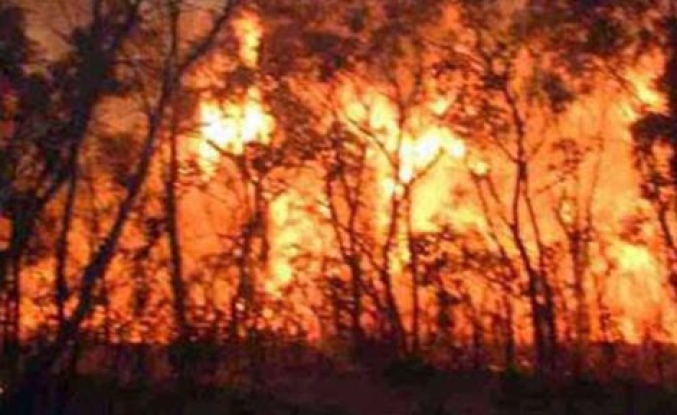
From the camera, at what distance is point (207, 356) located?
83.9 feet

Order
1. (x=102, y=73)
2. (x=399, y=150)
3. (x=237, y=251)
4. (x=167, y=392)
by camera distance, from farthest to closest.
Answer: (x=399, y=150), (x=237, y=251), (x=167, y=392), (x=102, y=73)

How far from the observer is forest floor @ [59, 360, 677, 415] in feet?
79.0

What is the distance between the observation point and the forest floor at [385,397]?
79.0 feet

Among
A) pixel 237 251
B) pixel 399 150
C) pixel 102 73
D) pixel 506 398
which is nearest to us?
pixel 102 73

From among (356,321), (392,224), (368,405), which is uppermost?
(392,224)

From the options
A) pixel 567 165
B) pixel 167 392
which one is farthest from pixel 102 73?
pixel 567 165

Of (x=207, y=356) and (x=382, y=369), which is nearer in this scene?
(x=207, y=356)

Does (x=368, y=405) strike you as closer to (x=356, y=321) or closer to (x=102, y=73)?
(x=356, y=321)

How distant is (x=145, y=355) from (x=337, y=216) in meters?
6.37

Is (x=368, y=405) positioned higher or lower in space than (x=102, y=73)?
lower

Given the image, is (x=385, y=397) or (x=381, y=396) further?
(x=381, y=396)

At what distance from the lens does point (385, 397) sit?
26.5 metres

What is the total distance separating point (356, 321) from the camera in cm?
2898

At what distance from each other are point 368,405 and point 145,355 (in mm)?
4824
